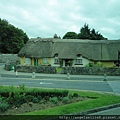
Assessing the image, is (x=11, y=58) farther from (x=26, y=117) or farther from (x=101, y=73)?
(x=26, y=117)

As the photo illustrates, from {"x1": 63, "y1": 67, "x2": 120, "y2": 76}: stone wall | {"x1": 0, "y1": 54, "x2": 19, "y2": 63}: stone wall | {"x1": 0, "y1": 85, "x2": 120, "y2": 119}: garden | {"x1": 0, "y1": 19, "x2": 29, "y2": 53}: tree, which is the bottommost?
{"x1": 0, "y1": 85, "x2": 120, "y2": 119}: garden

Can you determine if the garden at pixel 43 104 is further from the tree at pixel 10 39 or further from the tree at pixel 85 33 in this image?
the tree at pixel 10 39

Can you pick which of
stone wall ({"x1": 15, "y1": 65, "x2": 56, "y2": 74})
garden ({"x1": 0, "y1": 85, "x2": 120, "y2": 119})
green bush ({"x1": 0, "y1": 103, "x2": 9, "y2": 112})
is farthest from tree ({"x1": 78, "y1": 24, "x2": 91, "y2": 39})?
green bush ({"x1": 0, "y1": 103, "x2": 9, "y2": 112})

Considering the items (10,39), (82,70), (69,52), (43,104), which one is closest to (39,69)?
(82,70)

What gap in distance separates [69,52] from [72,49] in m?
1.00

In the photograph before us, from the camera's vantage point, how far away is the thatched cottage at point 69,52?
137 feet

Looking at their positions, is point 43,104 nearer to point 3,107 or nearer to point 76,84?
point 3,107

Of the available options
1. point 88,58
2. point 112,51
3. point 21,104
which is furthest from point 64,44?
point 21,104

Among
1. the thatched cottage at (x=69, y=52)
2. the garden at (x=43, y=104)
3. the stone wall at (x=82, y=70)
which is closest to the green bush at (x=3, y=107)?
the garden at (x=43, y=104)

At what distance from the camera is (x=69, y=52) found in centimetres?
4291

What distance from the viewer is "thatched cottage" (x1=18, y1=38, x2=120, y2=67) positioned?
41750 millimetres

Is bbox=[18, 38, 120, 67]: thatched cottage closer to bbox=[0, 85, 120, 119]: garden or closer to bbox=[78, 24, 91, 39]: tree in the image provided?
bbox=[78, 24, 91, 39]: tree

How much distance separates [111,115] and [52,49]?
35.4 metres

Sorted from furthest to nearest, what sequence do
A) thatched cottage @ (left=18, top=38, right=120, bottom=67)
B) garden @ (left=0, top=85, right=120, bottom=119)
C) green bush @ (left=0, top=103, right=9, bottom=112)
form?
thatched cottage @ (left=18, top=38, right=120, bottom=67) → green bush @ (left=0, top=103, right=9, bottom=112) → garden @ (left=0, top=85, right=120, bottom=119)
